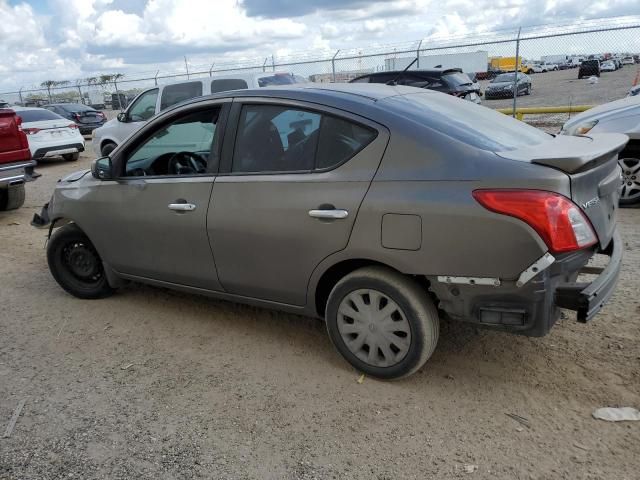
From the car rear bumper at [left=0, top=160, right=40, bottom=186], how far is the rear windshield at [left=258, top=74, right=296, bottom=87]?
4134 millimetres

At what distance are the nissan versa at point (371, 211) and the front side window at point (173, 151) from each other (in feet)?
0.04

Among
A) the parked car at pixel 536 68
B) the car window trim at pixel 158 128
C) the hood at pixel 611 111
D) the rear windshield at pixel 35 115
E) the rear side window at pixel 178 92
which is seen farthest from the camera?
the parked car at pixel 536 68

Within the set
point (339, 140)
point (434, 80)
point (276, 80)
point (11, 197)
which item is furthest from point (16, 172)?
point (434, 80)

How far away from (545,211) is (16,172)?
7.51m

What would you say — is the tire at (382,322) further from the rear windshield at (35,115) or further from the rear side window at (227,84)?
the rear windshield at (35,115)

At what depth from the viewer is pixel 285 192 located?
3322 mm

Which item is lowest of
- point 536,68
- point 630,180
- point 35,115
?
point 630,180

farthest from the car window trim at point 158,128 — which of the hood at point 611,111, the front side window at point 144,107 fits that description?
the front side window at point 144,107

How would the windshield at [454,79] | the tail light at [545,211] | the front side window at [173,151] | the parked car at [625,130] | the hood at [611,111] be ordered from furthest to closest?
the windshield at [454,79] → the hood at [611,111] → the parked car at [625,130] → the front side window at [173,151] → the tail light at [545,211]

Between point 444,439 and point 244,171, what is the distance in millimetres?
1973

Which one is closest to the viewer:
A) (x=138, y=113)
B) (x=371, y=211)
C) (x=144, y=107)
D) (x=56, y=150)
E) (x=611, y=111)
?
(x=371, y=211)

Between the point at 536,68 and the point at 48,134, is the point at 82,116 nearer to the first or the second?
the point at 48,134

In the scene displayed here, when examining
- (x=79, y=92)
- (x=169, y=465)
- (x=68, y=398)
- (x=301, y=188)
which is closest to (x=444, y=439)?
(x=169, y=465)

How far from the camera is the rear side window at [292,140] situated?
3.19 meters
